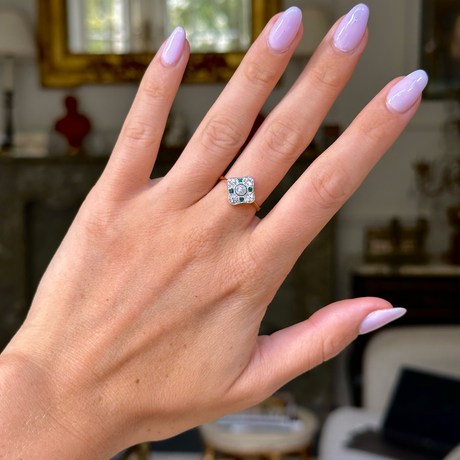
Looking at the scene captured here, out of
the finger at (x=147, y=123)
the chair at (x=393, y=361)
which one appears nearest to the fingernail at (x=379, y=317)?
the finger at (x=147, y=123)

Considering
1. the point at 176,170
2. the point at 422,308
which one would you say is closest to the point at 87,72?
the point at 422,308

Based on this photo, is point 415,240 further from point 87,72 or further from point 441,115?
point 87,72

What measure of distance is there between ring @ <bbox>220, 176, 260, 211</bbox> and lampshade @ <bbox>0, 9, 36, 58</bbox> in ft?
9.64

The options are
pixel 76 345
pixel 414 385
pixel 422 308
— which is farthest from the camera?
pixel 422 308

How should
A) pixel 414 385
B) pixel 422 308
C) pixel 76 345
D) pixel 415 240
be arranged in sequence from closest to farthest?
pixel 76 345 < pixel 414 385 < pixel 422 308 < pixel 415 240

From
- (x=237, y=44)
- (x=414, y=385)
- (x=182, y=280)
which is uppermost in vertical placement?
(x=237, y=44)

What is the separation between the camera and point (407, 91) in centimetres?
57

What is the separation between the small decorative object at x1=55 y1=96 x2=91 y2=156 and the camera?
A: 3.20 metres

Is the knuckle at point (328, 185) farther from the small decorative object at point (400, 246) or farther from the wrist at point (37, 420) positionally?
the small decorative object at point (400, 246)

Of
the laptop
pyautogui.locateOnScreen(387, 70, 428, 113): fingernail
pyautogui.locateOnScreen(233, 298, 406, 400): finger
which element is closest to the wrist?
pyautogui.locateOnScreen(233, 298, 406, 400): finger

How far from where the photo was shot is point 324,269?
3201 millimetres

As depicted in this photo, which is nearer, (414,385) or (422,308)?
(414,385)

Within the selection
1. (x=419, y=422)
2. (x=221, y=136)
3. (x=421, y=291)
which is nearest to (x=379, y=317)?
(x=221, y=136)

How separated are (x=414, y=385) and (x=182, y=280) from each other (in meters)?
1.87
